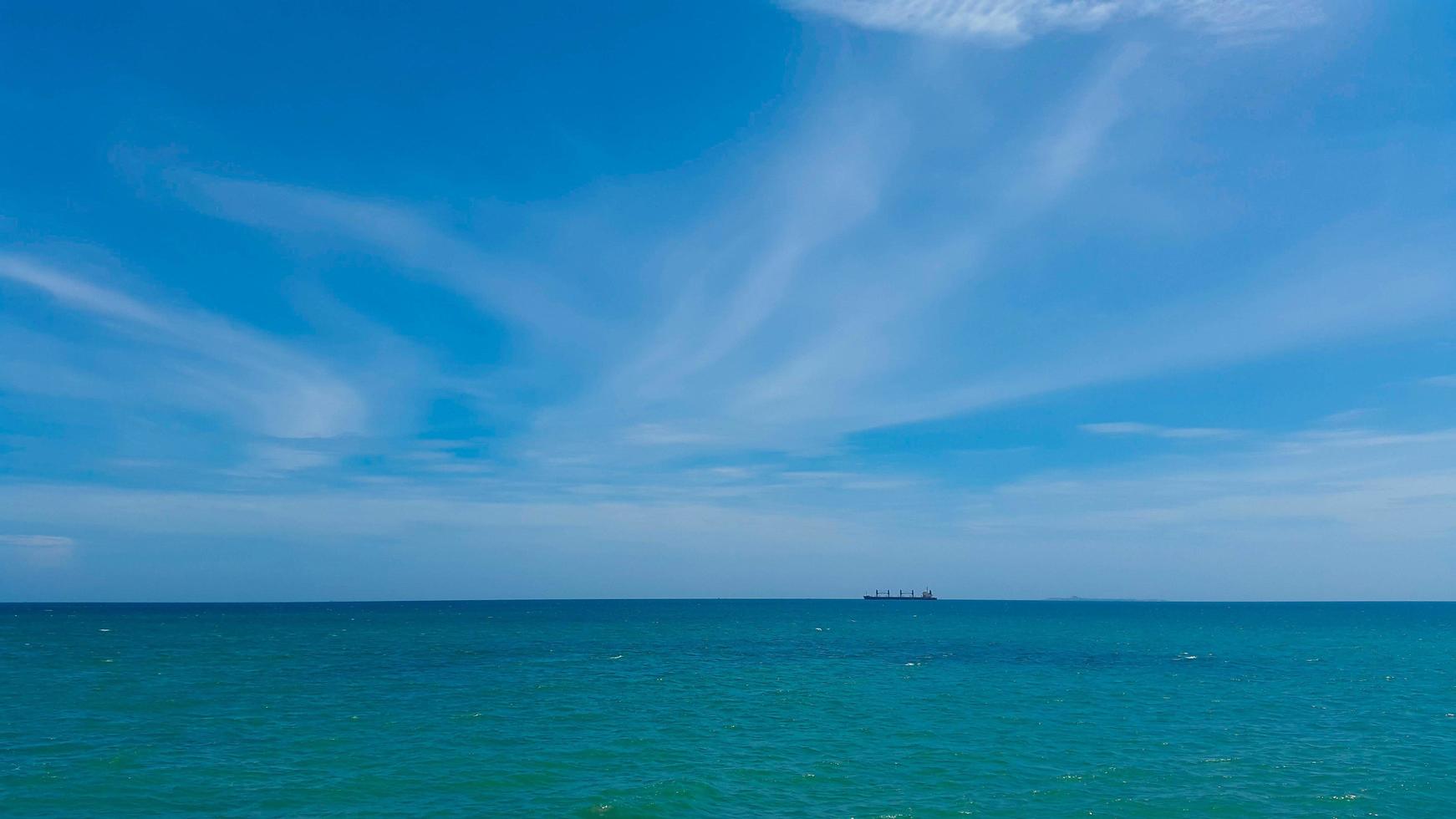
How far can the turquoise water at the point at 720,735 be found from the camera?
30.0 m

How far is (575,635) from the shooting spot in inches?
4931

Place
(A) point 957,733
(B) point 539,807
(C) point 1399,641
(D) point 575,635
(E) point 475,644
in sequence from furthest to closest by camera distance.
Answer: (D) point 575,635, (C) point 1399,641, (E) point 475,644, (A) point 957,733, (B) point 539,807

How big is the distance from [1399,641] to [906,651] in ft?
255

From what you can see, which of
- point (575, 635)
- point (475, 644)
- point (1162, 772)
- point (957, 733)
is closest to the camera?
point (1162, 772)

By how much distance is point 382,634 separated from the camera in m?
122

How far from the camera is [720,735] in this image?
1639 inches

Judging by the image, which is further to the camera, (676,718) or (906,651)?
(906,651)

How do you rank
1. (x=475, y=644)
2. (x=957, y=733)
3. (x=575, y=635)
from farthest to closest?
(x=575, y=635), (x=475, y=644), (x=957, y=733)

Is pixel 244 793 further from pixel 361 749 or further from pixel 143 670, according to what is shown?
pixel 143 670

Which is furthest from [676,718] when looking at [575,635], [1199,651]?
[575,635]

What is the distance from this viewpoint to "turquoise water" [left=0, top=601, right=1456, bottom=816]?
98.6 ft

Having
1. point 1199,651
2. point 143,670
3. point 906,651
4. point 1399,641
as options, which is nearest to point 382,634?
point 143,670

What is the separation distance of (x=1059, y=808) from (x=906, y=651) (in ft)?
217

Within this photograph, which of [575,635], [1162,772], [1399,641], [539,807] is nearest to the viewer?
[539,807]
